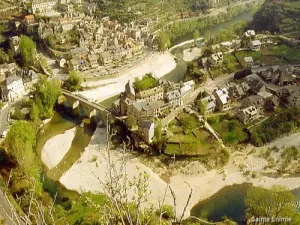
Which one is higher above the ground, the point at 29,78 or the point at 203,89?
the point at 29,78

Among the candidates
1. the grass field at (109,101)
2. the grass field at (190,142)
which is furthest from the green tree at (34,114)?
the grass field at (190,142)

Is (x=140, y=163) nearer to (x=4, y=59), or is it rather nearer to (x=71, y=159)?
(x=71, y=159)

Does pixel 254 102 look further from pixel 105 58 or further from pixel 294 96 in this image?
pixel 105 58

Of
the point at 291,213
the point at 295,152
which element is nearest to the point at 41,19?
the point at 295,152

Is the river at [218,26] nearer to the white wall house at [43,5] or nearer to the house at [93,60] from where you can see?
the house at [93,60]

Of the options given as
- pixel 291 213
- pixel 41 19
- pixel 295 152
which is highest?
pixel 41 19

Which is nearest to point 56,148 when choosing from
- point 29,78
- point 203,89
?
point 29,78
